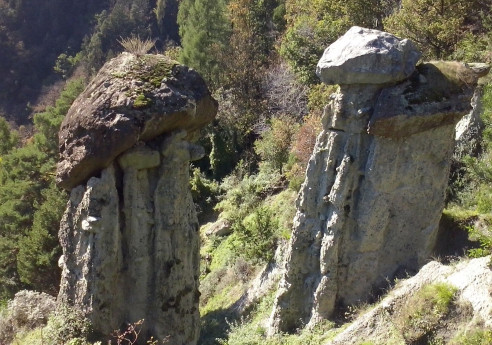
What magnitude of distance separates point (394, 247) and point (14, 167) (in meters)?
21.0

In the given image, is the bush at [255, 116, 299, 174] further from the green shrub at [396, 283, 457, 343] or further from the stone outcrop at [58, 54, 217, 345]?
the green shrub at [396, 283, 457, 343]

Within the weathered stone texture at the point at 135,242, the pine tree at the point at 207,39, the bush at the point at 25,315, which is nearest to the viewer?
the weathered stone texture at the point at 135,242

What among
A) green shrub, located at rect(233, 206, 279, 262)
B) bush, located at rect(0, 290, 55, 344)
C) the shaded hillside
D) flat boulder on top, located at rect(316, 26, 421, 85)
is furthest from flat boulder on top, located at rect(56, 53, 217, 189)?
the shaded hillside

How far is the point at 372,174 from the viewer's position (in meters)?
11.2

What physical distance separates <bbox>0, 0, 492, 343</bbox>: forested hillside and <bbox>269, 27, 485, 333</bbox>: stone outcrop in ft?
3.22

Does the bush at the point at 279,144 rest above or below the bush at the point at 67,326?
above

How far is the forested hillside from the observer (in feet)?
59.8

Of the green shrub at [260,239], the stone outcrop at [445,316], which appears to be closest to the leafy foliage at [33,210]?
the green shrub at [260,239]

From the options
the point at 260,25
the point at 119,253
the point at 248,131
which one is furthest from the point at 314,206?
the point at 260,25

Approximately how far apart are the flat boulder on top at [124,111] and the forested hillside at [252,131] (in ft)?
20.3

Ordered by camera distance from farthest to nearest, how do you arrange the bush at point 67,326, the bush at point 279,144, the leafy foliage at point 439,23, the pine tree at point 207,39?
1. the pine tree at point 207,39
2. the bush at point 279,144
3. the leafy foliage at point 439,23
4. the bush at point 67,326

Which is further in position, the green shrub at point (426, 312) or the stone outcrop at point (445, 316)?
the green shrub at point (426, 312)

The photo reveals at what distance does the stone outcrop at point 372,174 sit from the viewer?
1078cm

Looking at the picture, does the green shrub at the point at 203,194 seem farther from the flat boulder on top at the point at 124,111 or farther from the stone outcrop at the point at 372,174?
the stone outcrop at the point at 372,174
